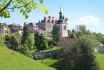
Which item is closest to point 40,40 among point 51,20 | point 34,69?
point 34,69

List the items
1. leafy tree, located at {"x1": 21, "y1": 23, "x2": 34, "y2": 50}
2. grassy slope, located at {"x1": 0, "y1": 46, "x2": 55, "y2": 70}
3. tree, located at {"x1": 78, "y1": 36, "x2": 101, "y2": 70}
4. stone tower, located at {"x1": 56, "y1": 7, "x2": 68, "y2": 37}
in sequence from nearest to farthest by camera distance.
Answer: grassy slope, located at {"x1": 0, "y1": 46, "x2": 55, "y2": 70}, tree, located at {"x1": 78, "y1": 36, "x2": 101, "y2": 70}, leafy tree, located at {"x1": 21, "y1": 23, "x2": 34, "y2": 50}, stone tower, located at {"x1": 56, "y1": 7, "x2": 68, "y2": 37}

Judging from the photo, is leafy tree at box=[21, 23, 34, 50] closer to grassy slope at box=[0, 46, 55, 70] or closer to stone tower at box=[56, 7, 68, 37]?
grassy slope at box=[0, 46, 55, 70]

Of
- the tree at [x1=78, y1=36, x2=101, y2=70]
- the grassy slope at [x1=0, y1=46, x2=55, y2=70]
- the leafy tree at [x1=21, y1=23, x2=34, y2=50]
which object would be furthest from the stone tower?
the grassy slope at [x1=0, y1=46, x2=55, y2=70]

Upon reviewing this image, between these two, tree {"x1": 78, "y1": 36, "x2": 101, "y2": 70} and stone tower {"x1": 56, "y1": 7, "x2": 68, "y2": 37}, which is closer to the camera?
tree {"x1": 78, "y1": 36, "x2": 101, "y2": 70}

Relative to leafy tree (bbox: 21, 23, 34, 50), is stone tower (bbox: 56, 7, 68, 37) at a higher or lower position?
higher

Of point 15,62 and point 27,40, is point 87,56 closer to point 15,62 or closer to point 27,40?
point 15,62

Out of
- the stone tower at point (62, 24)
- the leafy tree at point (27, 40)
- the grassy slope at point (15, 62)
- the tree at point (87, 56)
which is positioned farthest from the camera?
the stone tower at point (62, 24)

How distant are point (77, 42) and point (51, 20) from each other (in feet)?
374

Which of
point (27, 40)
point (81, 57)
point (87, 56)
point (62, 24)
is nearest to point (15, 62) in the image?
point (81, 57)

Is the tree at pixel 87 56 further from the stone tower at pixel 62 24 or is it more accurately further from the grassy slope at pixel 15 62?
the stone tower at pixel 62 24

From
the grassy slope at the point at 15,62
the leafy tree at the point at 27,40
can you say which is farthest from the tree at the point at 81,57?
the leafy tree at the point at 27,40

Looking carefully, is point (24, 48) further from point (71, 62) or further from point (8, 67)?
point (8, 67)

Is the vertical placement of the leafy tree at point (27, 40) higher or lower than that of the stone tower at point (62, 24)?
lower

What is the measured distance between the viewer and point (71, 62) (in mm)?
39031
